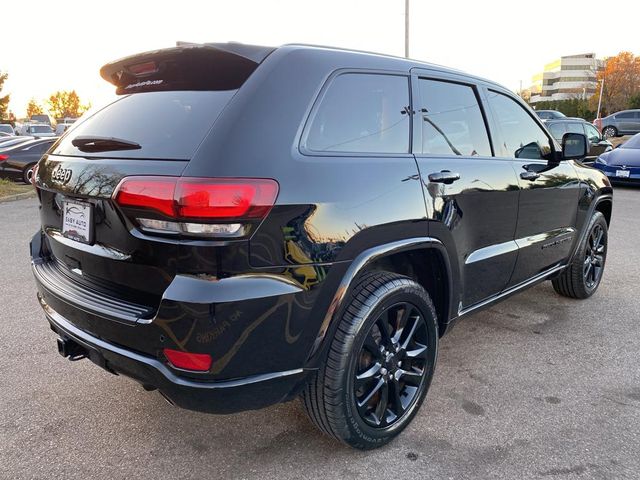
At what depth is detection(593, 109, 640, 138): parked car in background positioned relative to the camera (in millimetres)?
26420

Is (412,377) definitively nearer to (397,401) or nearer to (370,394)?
(397,401)

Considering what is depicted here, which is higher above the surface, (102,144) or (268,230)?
(102,144)

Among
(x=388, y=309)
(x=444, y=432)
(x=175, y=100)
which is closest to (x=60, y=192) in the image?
(x=175, y=100)

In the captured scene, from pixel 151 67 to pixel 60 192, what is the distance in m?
0.69

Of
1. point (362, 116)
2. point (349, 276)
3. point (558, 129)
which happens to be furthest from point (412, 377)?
point (558, 129)

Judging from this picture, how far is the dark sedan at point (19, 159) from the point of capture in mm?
12914

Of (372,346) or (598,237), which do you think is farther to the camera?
(598,237)

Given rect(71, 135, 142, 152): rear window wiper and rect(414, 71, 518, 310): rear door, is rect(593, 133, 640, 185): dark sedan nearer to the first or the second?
rect(414, 71, 518, 310): rear door

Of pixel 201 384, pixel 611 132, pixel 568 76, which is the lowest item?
pixel 611 132

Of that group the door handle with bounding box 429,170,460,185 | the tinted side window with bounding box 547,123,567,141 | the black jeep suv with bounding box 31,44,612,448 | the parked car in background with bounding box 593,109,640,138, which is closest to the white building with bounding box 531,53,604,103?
the parked car in background with bounding box 593,109,640,138

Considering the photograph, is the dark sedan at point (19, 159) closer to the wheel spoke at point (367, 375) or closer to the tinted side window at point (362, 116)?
the tinted side window at point (362, 116)

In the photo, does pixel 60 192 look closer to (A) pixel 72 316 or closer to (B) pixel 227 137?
(A) pixel 72 316

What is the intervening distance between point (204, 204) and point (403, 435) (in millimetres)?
1550

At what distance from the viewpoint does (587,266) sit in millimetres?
4465
